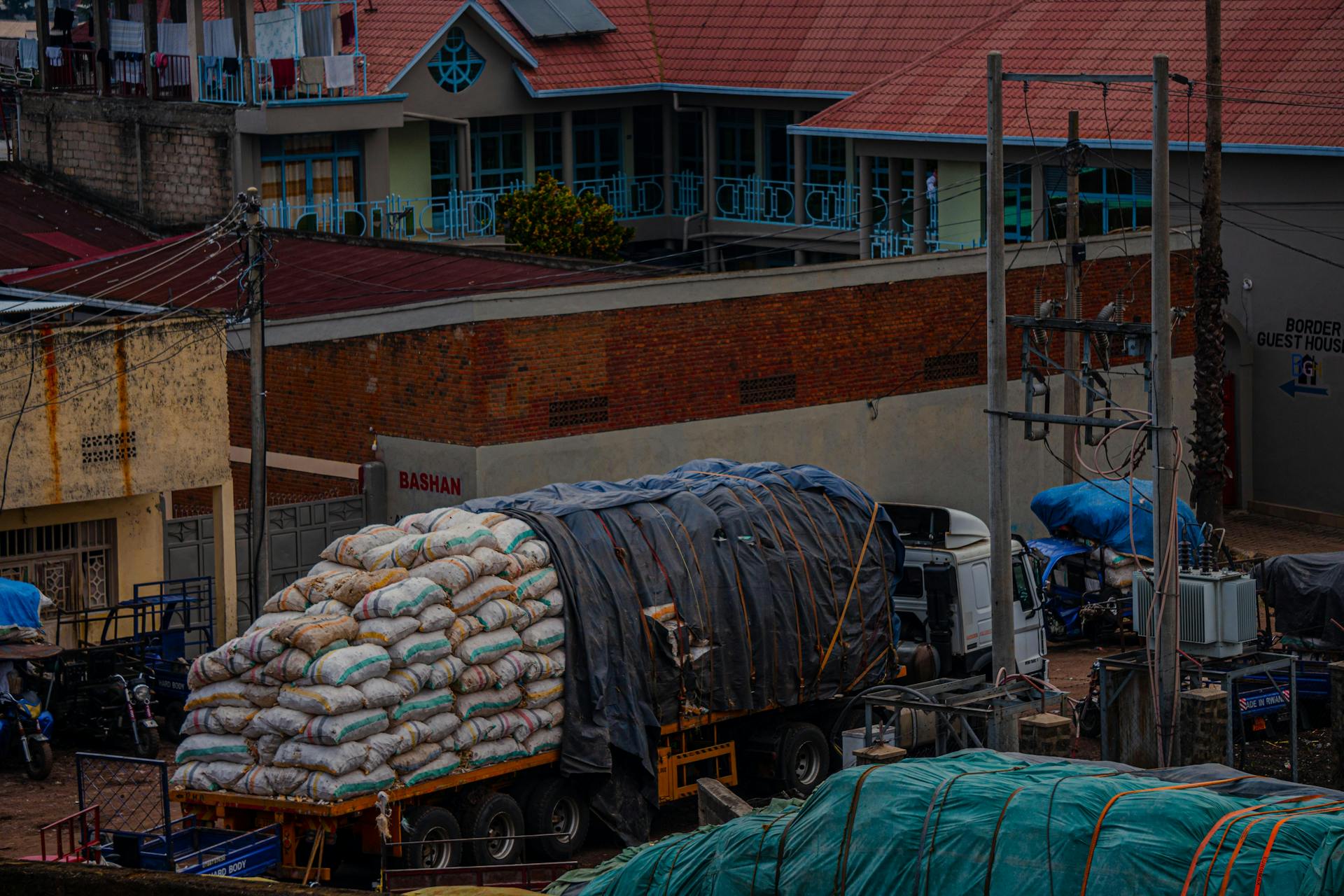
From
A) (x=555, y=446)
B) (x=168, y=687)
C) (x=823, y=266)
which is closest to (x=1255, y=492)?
(x=823, y=266)

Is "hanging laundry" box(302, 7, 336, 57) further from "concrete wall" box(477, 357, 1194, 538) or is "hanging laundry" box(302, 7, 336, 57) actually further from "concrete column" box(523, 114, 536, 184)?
"concrete wall" box(477, 357, 1194, 538)

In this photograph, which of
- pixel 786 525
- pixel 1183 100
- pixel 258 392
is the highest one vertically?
pixel 1183 100

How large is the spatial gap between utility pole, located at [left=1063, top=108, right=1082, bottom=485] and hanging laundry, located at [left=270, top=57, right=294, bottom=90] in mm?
18839

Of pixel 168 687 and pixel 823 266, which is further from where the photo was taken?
pixel 823 266

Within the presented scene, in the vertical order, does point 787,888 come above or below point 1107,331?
below

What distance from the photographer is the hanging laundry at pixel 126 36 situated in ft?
149

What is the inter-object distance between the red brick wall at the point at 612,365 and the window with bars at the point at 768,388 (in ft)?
0.27

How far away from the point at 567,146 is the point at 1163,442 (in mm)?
32786

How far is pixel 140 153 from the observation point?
→ 45.2 m

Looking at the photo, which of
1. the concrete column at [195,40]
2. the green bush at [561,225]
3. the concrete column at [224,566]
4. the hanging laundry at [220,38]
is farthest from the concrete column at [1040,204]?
the concrete column at [224,566]

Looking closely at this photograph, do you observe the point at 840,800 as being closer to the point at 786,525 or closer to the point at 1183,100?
the point at 786,525

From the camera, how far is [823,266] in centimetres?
3200

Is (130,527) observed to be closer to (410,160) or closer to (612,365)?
(612,365)

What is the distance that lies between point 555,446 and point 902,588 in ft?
20.8
